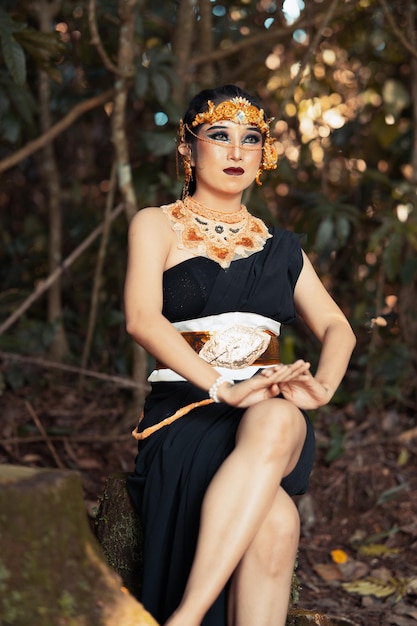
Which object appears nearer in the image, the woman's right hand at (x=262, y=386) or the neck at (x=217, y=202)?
the woman's right hand at (x=262, y=386)

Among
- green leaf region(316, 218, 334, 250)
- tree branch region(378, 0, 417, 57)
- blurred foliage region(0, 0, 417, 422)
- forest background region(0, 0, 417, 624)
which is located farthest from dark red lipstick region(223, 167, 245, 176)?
tree branch region(378, 0, 417, 57)

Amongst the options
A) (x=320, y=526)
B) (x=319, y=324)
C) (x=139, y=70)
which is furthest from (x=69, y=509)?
(x=139, y=70)

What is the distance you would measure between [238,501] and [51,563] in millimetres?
463

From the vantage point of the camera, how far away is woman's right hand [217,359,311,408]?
217 cm

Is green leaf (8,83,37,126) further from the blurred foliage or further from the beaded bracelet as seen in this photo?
the beaded bracelet

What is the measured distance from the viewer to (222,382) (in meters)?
2.23

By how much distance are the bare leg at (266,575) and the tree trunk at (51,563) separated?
36 centimetres

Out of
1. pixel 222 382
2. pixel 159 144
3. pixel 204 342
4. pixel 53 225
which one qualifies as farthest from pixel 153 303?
pixel 53 225

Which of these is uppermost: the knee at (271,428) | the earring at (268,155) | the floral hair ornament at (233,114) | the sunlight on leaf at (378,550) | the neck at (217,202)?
the floral hair ornament at (233,114)

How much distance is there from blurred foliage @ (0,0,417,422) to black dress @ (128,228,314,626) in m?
1.51

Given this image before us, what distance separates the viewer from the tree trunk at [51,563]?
68.9 inches

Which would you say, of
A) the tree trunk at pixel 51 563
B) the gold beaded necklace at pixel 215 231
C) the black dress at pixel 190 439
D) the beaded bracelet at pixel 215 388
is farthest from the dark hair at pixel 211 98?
the tree trunk at pixel 51 563

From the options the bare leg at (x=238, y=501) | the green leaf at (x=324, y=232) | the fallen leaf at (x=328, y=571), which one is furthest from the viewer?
the green leaf at (x=324, y=232)

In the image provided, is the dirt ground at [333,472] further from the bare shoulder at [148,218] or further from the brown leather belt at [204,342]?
the bare shoulder at [148,218]
